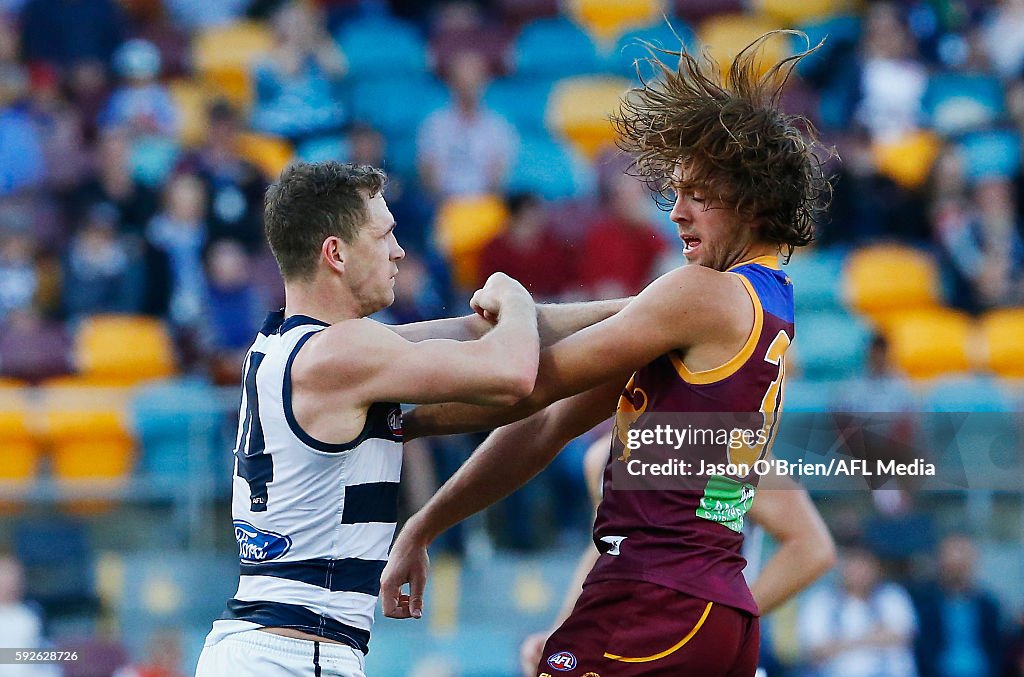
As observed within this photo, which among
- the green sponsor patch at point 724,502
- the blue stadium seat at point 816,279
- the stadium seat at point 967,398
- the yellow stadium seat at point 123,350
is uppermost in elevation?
the blue stadium seat at point 816,279

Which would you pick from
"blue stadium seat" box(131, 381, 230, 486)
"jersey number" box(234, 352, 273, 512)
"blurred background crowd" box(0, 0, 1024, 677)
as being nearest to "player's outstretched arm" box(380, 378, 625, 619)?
"jersey number" box(234, 352, 273, 512)

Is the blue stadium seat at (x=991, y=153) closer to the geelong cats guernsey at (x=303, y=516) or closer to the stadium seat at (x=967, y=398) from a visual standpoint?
the stadium seat at (x=967, y=398)

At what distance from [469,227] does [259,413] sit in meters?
6.92

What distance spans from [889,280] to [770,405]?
663 cm

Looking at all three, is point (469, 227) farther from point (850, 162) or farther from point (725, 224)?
point (725, 224)

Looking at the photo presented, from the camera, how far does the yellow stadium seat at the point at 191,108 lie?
11.4m

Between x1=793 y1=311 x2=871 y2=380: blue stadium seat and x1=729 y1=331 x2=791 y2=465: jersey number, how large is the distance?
512 centimetres

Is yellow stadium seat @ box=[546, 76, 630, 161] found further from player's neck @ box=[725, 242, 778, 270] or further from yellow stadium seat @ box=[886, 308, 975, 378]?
player's neck @ box=[725, 242, 778, 270]

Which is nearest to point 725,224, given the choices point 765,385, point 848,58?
point 765,385

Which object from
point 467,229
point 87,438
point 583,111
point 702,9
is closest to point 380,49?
point 583,111

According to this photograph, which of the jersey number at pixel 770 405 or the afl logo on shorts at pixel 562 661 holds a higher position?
the jersey number at pixel 770 405

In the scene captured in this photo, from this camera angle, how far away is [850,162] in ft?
34.6

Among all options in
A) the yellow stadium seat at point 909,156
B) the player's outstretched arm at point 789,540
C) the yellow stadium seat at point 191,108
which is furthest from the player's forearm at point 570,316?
the yellow stadium seat at point 191,108

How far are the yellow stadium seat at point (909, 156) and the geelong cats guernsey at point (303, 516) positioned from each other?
7469mm
